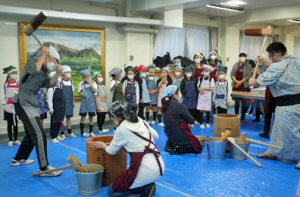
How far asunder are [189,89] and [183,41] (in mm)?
3635

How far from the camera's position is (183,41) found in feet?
33.0

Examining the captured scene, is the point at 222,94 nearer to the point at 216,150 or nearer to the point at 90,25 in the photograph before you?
the point at 216,150

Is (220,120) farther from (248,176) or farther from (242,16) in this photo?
(242,16)

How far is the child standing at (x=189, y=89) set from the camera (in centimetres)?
687

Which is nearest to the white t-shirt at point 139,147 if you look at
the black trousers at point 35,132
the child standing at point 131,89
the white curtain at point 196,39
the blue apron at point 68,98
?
the black trousers at point 35,132

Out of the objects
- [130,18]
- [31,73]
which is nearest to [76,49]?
[130,18]

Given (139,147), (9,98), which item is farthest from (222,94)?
(9,98)

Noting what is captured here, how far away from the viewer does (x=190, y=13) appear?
10.1 metres

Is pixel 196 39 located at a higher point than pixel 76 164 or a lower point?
higher

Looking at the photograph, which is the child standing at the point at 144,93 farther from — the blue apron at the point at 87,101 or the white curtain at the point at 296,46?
the white curtain at the point at 296,46

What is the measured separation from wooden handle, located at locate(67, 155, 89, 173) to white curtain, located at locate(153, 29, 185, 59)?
6.25 m

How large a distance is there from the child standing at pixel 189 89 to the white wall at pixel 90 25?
6.34 feet

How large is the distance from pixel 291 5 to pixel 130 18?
5.48 meters

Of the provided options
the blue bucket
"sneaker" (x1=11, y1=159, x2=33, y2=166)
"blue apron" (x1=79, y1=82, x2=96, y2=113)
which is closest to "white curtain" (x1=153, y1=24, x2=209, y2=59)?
"blue apron" (x1=79, y1=82, x2=96, y2=113)
